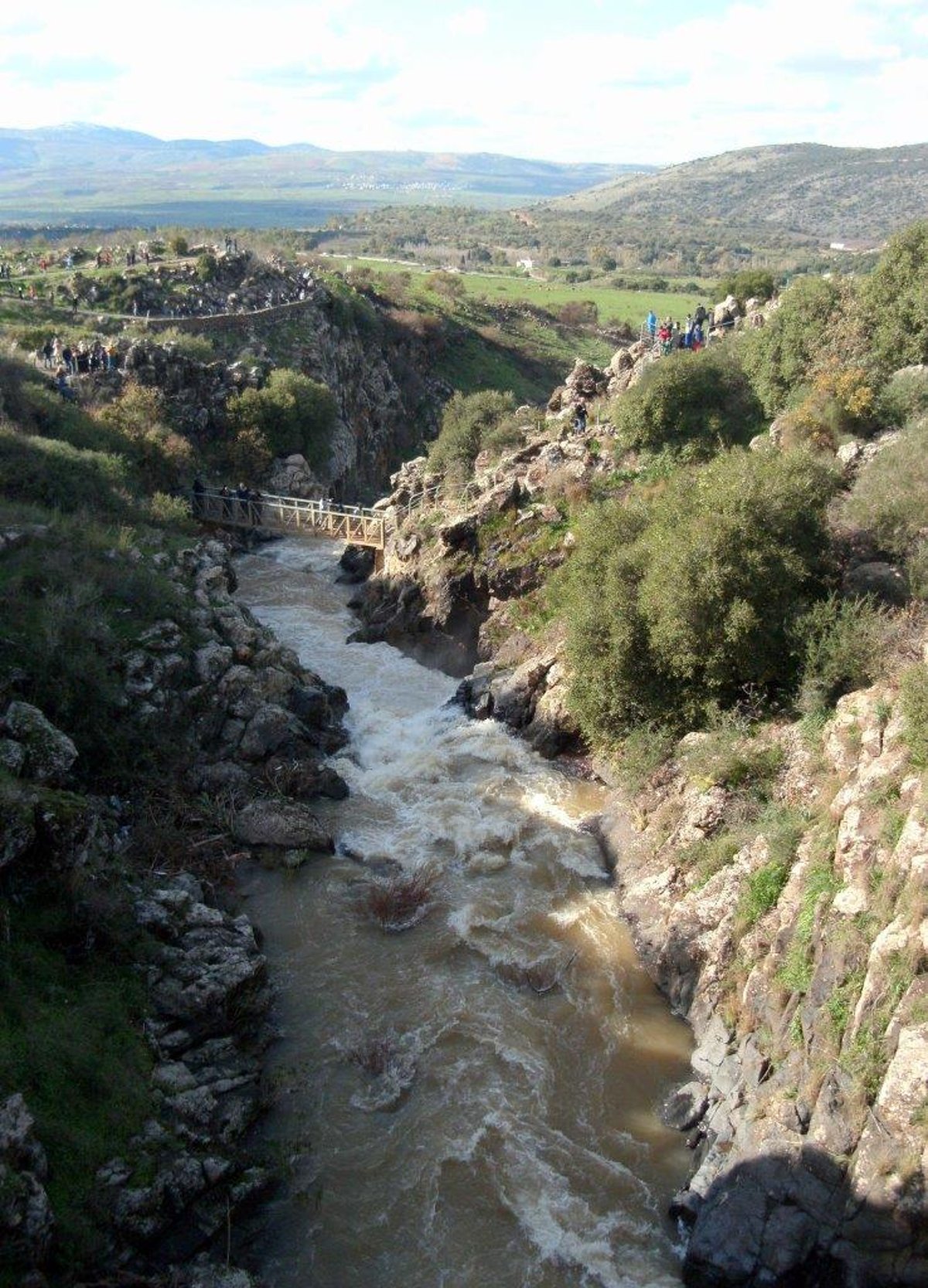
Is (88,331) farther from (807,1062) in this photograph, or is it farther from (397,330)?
(807,1062)

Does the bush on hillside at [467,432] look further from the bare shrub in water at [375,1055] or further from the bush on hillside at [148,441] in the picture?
the bare shrub in water at [375,1055]

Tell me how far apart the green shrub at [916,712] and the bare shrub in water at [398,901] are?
8377mm

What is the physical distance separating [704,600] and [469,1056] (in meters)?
9.12

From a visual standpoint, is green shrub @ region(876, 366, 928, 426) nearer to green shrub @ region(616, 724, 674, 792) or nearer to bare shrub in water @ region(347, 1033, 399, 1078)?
green shrub @ region(616, 724, 674, 792)

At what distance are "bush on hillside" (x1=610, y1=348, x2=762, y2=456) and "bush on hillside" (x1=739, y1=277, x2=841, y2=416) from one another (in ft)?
2.20

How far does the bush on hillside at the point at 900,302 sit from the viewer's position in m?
25.1

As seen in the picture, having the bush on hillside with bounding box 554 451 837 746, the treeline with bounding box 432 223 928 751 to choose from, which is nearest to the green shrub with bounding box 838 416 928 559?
the treeline with bounding box 432 223 928 751

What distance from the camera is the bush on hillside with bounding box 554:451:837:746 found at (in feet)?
60.5

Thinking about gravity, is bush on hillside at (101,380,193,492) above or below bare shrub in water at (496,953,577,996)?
above

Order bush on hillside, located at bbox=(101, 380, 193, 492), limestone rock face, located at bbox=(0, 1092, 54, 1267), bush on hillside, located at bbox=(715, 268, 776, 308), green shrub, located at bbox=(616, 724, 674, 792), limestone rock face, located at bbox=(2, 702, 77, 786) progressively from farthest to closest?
bush on hillside, located at bbox=(715, 268, 776, 308), bush on hillside, located at bbox=(101, 380, 193, 492), green shrub, located at bbox=(616, 724, 674, 792), limestone rock face, located at bbox=(2, 702, 77, 786), limestone rock face, located at bbox=(0, 1092, 54, 1267)

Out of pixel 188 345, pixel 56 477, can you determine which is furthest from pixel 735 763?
pixel 188 345

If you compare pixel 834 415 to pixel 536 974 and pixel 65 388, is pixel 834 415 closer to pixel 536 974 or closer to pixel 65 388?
pixel 536 974

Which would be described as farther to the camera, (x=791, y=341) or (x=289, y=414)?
(x=289, y=414)

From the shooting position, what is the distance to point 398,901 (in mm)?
17047
